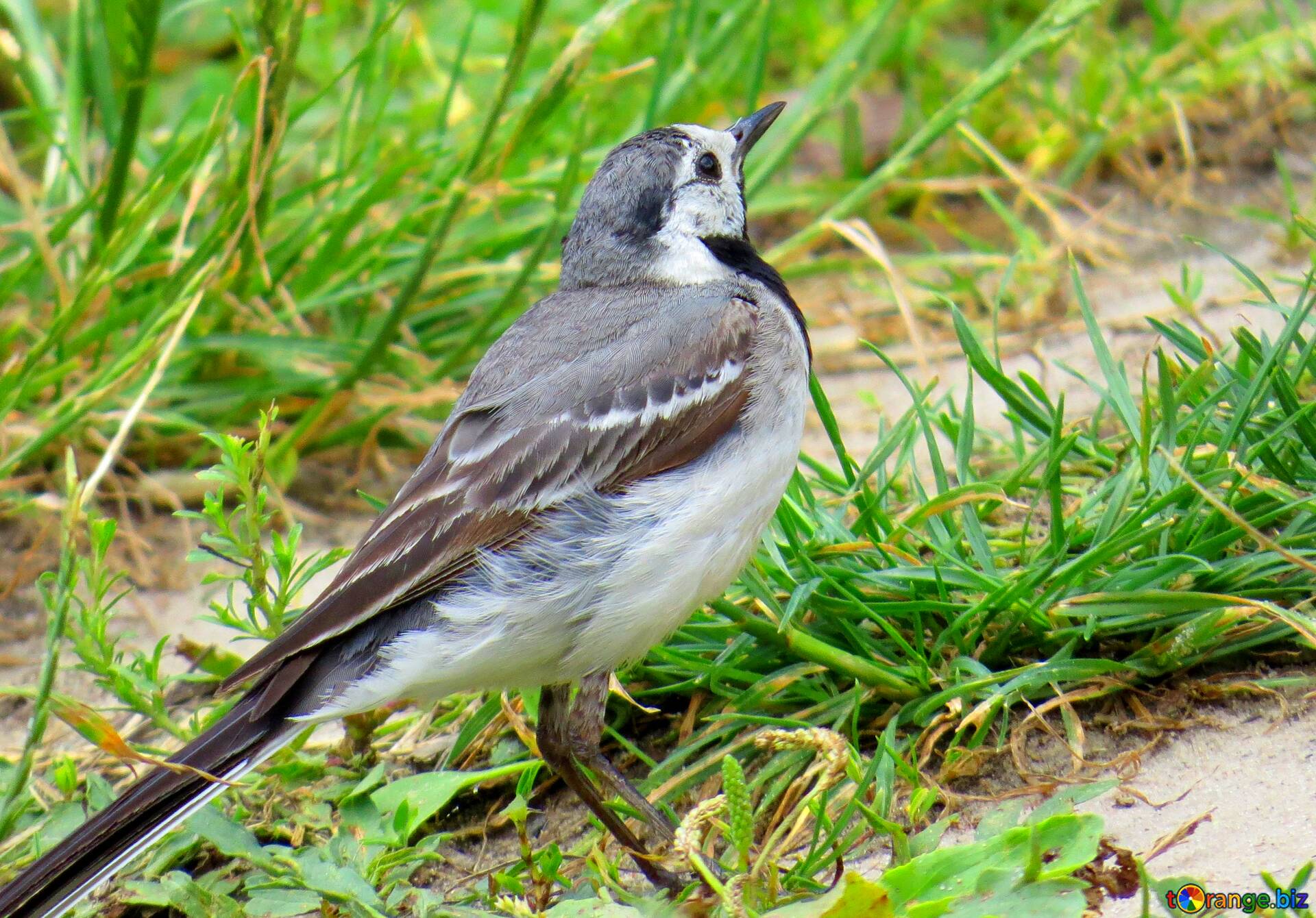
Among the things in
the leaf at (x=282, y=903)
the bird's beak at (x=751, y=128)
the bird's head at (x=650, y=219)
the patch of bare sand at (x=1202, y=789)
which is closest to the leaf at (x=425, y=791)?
the leaf at (x=282, y=903)

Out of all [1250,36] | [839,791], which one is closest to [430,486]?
[839,791]

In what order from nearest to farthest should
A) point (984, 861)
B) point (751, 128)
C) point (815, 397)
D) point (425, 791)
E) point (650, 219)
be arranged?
point (984, 861) → point (425, 791) → point (815, 397) → point (650, 219) → point (751, 128)

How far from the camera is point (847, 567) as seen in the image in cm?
365

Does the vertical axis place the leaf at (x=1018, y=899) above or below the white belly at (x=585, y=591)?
below

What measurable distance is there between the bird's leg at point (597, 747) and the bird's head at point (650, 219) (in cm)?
128

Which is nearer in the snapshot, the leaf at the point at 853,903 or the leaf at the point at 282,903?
the leaf at the point at 853,903

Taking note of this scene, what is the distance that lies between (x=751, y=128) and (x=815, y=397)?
51.2 inches

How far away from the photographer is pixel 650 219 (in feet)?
13.7

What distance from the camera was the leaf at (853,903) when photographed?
253cm

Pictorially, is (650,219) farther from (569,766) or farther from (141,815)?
(141,815)

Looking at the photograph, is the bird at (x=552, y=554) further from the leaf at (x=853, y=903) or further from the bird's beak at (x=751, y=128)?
the bird's beak at (x=751, y=128)

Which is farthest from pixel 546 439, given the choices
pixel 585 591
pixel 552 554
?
pixel 585 591

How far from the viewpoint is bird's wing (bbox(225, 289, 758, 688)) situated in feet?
11.1

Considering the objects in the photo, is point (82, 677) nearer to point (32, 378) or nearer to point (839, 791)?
point (32, 378)
